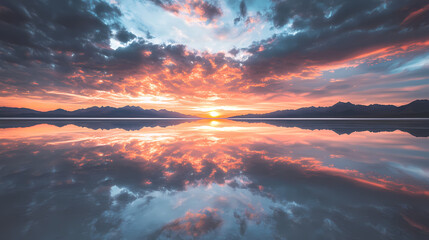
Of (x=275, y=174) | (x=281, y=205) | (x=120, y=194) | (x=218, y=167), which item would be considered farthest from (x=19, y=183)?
(x=275, y=174)

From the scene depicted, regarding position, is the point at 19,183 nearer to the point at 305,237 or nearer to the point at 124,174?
the point at 124,174

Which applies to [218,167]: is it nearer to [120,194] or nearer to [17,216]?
[120,194]

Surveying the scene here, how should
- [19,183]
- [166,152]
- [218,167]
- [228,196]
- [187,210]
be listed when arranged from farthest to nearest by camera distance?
[166,152] < [218,167] < [19,183] < [228,196] < [187,210]

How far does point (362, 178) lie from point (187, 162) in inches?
317

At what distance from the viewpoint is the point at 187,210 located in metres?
4.37

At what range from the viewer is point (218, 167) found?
308 inches

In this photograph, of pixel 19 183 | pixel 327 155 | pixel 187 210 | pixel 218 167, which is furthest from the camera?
pixel 327 155

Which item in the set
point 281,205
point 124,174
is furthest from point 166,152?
point 281,205

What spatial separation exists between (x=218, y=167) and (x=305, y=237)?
187 inches

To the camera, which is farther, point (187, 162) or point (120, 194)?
point (187, 162)

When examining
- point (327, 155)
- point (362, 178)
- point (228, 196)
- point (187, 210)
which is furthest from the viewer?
point (327, 155)

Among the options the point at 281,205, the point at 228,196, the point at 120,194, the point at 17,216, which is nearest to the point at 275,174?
the point at 281,205

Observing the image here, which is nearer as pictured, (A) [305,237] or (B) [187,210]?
(A) [305,237]

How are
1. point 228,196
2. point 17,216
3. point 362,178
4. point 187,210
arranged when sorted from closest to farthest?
point 17,216, point 187,210, point 228,196, point 362,178
